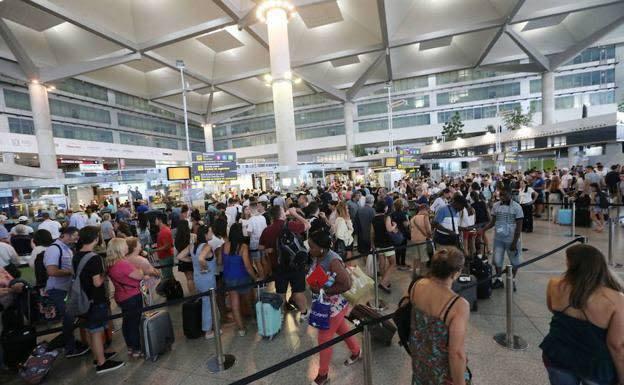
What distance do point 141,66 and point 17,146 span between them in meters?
14.4

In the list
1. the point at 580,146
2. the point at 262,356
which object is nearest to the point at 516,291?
the point at 262,356

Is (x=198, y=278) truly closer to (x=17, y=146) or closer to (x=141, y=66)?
(x=17, y=146)

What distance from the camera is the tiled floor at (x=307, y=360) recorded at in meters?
3.02

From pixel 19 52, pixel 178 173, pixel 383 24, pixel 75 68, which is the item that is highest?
pixel 383 24

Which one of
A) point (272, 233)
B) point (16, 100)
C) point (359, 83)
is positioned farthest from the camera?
point (359, 83)

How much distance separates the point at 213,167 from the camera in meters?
15.4

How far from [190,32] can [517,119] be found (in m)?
36.3

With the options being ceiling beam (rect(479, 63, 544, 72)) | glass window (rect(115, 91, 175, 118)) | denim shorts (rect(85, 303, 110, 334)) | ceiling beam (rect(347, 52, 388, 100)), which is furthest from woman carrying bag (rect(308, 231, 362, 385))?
glass window (rect(115, 91, 175, 118))

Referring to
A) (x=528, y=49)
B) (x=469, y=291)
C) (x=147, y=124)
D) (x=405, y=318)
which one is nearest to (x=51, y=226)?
(x=405, y=318)

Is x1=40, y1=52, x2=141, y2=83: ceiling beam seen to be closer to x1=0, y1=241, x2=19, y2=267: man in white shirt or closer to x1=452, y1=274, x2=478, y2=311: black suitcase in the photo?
x1=0, y1=241, x2=19, y2=267: man in white shirt

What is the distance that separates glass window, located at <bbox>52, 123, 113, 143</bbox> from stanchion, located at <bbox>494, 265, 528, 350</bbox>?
4056 centimetres

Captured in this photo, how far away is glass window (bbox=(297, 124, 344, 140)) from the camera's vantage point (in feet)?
152

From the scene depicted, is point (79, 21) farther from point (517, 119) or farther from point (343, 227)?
point (517, 119)

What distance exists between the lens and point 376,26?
2803 cm
